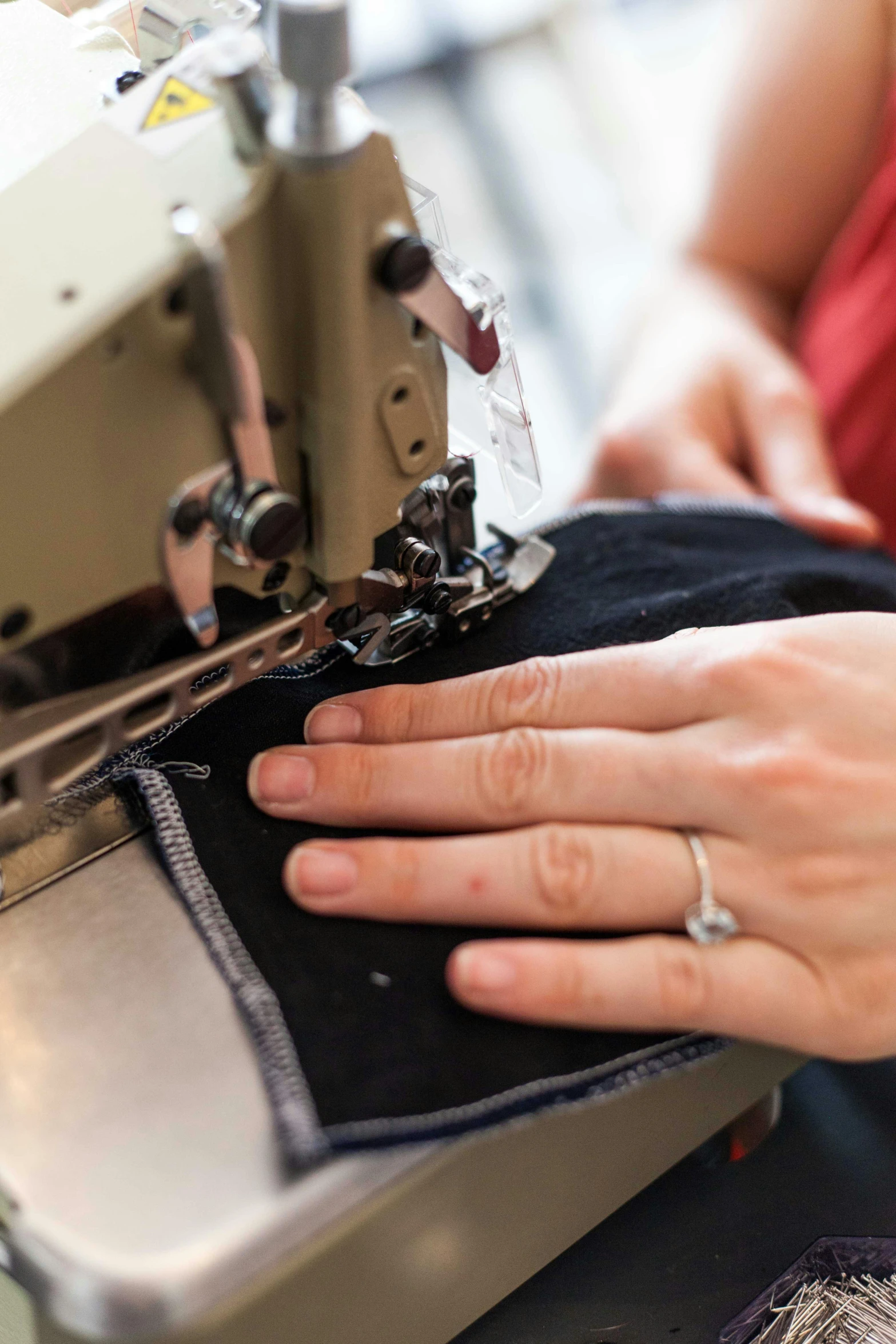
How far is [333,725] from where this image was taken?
31.5 inches

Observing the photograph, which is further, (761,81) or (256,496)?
(761,81)

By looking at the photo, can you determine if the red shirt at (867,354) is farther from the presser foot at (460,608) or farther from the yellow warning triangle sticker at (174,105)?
the yellow warning triangle sticker at (174,105)

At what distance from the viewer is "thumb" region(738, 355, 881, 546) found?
1211 millimetres

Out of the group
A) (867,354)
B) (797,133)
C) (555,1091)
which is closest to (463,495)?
(555,1091)

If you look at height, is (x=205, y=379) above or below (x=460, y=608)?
above

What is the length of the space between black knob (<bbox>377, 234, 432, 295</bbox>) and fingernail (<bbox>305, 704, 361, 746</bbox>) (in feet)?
0.94

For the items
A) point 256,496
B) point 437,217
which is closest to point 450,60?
Result: point 437,217

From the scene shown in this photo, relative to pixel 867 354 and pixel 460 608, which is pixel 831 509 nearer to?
pixel 867 354

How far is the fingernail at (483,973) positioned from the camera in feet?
2.20

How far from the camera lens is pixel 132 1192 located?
595 millimetres

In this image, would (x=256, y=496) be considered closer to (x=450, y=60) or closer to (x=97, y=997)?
(x=97, y=997)

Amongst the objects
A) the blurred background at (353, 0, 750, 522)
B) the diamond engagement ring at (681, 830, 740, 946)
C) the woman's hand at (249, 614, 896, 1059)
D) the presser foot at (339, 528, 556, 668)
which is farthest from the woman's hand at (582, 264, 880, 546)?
the blurred background at (353, 0, 750, 522)

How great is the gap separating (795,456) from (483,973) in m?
0.89

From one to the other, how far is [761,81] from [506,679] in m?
1.14
